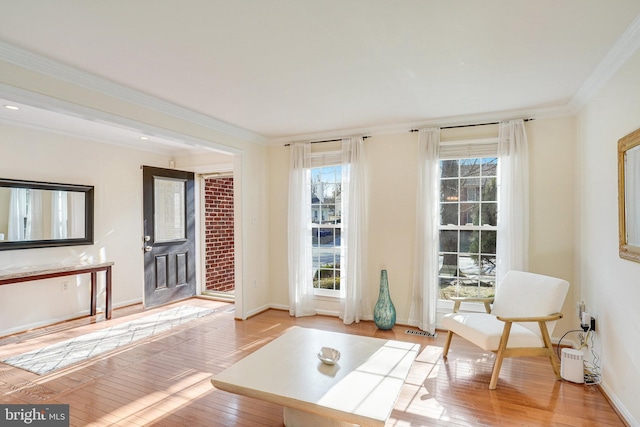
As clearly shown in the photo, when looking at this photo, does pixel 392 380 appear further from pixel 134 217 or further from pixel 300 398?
pixel 134 217

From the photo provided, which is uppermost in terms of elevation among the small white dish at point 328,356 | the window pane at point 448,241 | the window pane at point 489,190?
the window pane at point 489,190

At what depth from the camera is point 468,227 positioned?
4.07 meters

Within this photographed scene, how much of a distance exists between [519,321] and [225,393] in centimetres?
241

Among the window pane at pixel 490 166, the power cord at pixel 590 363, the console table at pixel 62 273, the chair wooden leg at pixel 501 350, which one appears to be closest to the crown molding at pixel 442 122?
the window pane at pixel 490 166

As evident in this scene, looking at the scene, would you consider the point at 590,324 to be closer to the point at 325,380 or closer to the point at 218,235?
the point at 325,380

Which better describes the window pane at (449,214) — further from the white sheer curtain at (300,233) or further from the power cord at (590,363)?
the white sheer curtain at (300,233)

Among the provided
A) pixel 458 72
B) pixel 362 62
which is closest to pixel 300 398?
pixel 362 62

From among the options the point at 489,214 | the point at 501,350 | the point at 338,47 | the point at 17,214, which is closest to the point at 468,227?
the point at 489,214

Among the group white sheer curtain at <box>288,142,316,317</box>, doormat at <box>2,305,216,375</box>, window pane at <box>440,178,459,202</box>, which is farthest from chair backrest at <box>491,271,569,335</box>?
doormat at <box>2,305,216,375</box>

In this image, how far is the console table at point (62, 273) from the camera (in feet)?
12.1

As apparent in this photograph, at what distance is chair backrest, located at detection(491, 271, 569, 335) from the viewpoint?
2895 mm

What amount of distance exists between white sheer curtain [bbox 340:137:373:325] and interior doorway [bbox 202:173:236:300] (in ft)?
7.68

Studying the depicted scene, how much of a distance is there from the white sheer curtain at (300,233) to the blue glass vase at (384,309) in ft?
3.41

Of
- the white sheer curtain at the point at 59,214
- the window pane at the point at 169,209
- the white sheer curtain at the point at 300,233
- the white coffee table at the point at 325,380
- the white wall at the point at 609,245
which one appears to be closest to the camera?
the white coffee table at the point at 325,380
